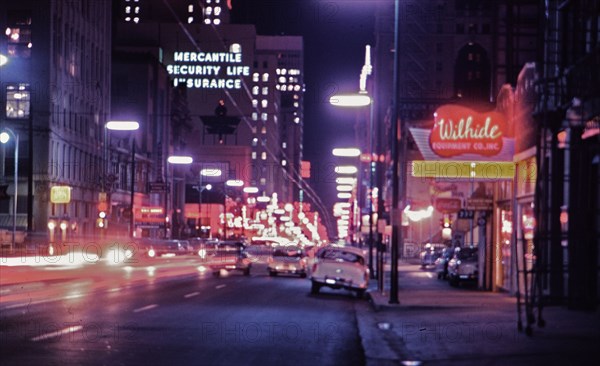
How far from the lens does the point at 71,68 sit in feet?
242

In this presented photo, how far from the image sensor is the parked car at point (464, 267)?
41344 mm

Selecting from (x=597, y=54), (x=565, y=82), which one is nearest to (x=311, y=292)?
(x=565, y=82)

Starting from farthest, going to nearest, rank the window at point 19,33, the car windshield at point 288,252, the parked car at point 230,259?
the window at point 19,33 < the car windshield at point 288,252 < the parked car at point 230,259

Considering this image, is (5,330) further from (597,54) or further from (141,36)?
(141,36)

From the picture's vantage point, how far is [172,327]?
755 inches

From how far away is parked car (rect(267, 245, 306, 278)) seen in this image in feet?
162

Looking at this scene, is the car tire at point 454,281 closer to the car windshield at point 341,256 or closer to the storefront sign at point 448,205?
the storefront sign at point 448,205

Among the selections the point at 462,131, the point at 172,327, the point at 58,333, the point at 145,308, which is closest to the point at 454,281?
the point at 462,131

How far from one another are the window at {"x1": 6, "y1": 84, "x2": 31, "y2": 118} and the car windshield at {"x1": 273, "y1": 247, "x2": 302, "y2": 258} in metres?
25.3

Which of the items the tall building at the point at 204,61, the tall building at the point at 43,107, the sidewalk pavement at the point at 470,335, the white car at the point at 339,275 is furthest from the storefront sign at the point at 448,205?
the tall building at the point at 204,61

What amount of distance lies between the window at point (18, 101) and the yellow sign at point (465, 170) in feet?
142

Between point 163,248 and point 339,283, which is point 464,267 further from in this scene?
point 163,248

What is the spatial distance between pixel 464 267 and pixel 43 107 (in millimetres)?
36215

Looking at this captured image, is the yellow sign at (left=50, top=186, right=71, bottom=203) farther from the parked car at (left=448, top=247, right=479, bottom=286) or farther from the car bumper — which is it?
the car bumper
